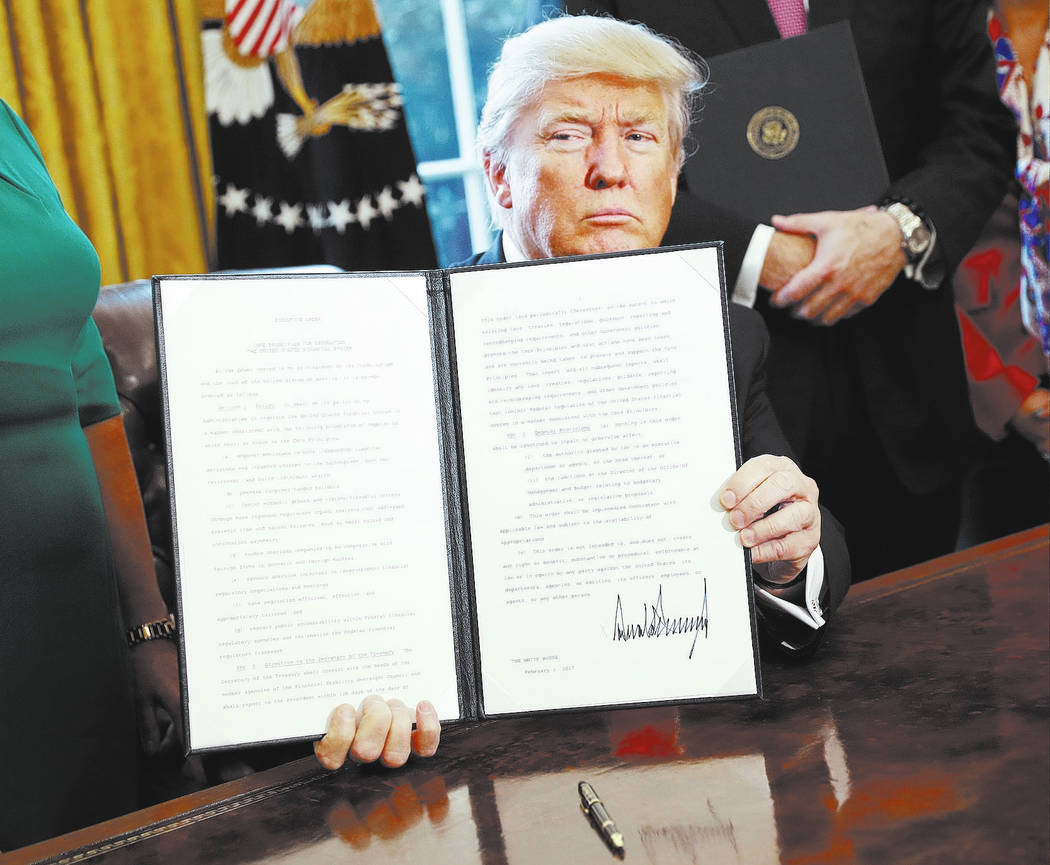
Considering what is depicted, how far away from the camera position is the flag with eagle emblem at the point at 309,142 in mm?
3002

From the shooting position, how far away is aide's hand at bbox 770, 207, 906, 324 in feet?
6.33

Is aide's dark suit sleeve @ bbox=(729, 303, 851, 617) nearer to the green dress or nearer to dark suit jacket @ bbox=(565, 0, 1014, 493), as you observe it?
dark suit jacket @ bbox=(565, 0, 1014, 493)

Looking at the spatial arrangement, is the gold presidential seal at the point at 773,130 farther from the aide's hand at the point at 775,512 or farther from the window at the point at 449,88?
the window at the point at 449,88

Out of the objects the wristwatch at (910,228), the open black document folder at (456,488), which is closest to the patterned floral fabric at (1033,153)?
the wristwatch at (910,228)

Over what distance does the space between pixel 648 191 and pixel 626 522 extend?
0.62 m

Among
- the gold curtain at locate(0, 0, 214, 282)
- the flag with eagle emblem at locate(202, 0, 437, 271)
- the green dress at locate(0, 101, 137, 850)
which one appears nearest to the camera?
the green dress at locate(0, 101, 137, 850)

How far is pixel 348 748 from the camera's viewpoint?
0.97 meters

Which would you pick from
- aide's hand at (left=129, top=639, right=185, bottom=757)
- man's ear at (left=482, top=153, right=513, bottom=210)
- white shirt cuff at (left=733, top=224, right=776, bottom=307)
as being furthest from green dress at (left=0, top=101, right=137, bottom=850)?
white shirt cuff at (left=733, top=224, right=776, bottom=307)

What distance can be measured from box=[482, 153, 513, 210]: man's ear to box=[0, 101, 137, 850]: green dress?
0.59 m

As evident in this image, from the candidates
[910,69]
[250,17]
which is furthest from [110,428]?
[250,17]

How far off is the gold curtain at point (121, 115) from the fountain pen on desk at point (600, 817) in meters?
2.47

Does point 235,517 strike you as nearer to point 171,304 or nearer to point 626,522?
point 171,304

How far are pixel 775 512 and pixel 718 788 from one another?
0.31m
